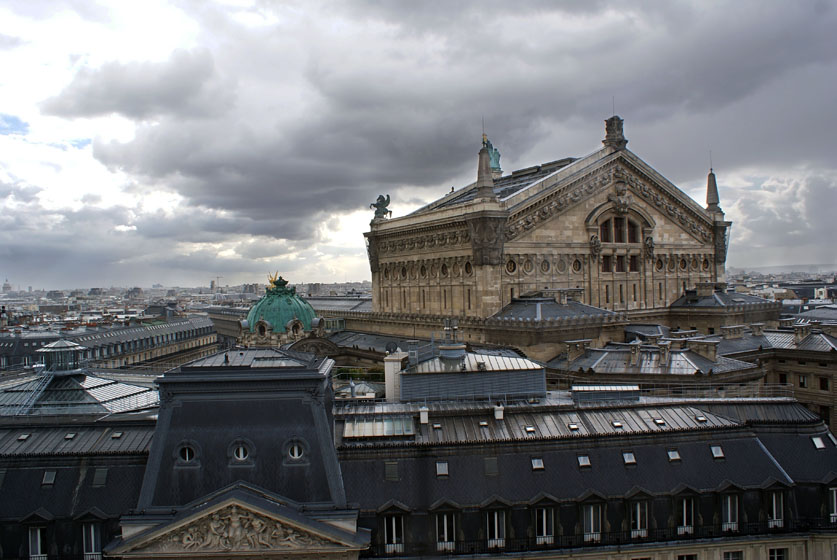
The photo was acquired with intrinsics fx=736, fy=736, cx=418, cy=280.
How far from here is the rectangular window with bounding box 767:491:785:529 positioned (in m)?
31.5

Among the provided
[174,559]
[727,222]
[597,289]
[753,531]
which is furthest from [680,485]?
[727,222]

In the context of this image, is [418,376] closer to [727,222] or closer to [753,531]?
[753,531]

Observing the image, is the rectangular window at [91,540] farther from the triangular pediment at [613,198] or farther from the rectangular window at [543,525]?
the triangular pediment at [613,198]

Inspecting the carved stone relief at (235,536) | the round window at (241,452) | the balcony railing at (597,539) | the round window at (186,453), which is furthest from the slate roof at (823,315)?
the round window at (186,453)

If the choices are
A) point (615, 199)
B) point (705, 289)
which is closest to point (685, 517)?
point (615, 199)

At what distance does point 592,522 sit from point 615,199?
2030 inches

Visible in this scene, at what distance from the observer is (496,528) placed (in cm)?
2995

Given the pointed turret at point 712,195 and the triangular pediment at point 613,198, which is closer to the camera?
the triangular pediment at point 613,198

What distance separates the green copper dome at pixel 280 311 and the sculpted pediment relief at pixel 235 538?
48417mm

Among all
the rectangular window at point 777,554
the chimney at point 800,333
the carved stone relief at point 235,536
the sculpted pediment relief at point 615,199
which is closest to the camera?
the carved stone relief at point 235,536

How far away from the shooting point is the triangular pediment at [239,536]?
87.5 ft

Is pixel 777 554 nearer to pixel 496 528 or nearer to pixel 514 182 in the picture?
pixel 496 528

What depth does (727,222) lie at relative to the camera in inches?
3553

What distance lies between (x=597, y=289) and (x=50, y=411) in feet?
173
